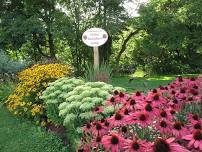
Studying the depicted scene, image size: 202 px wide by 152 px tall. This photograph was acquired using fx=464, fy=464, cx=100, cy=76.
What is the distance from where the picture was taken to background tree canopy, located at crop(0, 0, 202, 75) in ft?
69.1

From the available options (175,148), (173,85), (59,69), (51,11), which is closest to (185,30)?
(51,11)

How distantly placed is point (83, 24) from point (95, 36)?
11.6 meters

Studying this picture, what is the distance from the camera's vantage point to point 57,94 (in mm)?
7859

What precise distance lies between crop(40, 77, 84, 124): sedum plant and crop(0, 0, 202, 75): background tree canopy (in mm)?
11411

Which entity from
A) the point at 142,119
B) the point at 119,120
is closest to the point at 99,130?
the point at 119,120

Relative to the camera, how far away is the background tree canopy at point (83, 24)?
2106 centimetres

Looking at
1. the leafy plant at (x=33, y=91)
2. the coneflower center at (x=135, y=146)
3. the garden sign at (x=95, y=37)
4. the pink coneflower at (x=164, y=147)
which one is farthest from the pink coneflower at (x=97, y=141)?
the garden sign at (x=95, y=37)

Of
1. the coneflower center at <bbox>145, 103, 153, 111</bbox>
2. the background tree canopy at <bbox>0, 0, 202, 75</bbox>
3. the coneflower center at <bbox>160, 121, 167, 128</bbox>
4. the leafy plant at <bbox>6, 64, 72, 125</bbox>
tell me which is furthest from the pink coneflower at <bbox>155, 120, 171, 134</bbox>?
the background tree canopy at <bbox>0, 0, 202, 75</bbox>

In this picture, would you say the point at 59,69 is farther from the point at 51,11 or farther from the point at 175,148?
the point at 51,11

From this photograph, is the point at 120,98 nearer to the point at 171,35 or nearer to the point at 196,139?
the point at 196,139

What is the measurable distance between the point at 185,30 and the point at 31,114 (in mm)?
16098

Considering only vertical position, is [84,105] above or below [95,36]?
below

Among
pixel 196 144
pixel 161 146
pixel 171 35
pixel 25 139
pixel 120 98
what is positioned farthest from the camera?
pixel 171 35

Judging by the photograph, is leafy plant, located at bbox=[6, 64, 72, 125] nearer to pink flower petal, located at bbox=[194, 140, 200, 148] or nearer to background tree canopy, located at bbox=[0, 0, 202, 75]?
pink flower petal, located at bbox=[194, 140, 200, 148]
